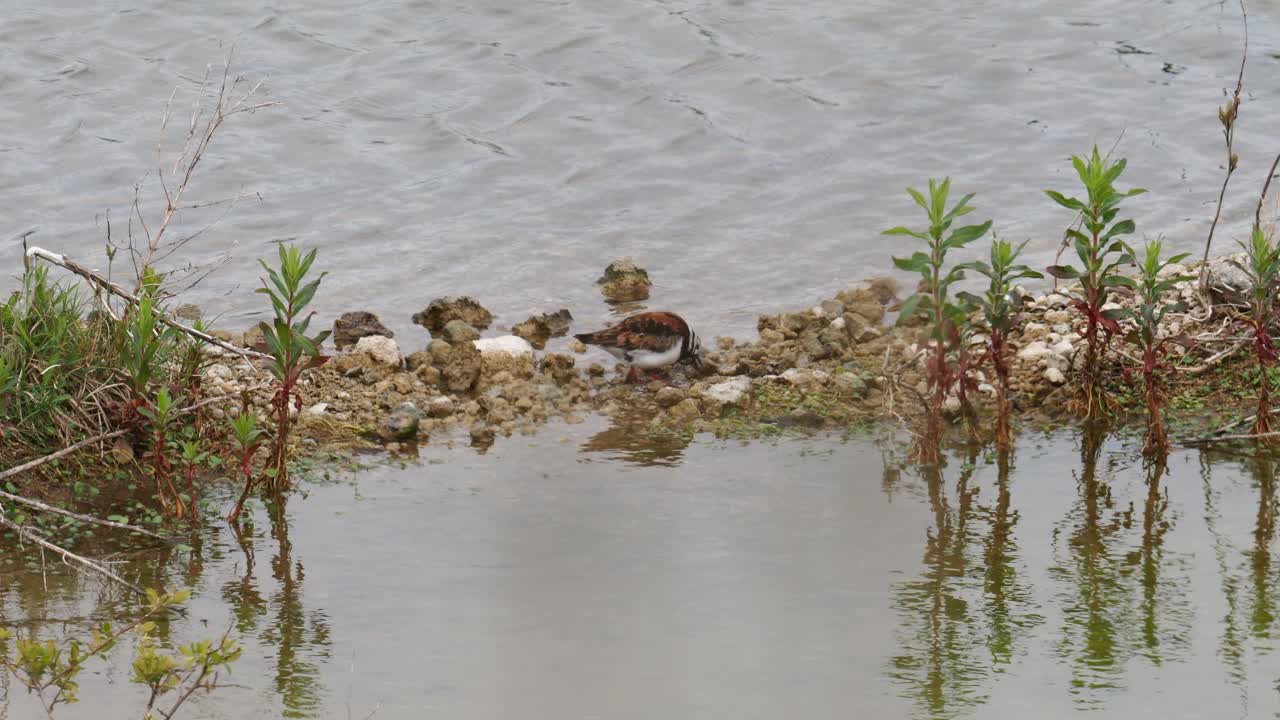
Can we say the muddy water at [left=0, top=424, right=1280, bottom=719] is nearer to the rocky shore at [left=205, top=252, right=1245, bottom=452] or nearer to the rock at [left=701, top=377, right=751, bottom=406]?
the rocky shore at [left=205, top=252, right=1245, bottom=452]

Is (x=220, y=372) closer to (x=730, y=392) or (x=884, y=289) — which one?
(x=730, y=392)

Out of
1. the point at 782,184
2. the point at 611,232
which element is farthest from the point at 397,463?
the point at 782,184

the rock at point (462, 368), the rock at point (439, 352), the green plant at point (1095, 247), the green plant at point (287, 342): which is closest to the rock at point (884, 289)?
the green plant at point (1095, 247)

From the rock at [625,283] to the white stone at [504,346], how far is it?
1.40 meters

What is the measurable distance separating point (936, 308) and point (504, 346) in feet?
8.41

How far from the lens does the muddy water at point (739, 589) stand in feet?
13.0

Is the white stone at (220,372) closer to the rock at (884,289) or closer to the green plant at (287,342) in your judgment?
the green plant at (287,342)

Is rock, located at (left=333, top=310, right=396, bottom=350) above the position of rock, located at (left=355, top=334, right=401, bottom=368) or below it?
above

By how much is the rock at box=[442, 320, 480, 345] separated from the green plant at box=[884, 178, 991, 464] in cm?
271

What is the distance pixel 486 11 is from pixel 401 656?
11456 millimetres

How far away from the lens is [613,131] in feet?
39.1

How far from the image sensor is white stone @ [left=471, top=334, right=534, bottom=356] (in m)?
7.26

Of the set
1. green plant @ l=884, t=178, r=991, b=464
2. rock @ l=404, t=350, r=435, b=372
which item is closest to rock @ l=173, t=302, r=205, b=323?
rock @ l=404, t=350, r=435, b=372

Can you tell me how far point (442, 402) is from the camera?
6641 mm
